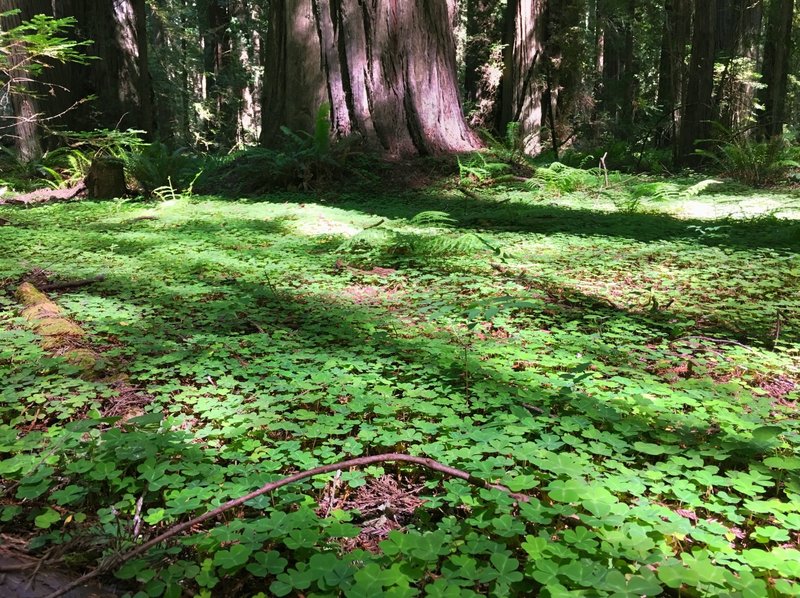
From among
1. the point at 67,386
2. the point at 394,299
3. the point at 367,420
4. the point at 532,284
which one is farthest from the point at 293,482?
the point at 532,284

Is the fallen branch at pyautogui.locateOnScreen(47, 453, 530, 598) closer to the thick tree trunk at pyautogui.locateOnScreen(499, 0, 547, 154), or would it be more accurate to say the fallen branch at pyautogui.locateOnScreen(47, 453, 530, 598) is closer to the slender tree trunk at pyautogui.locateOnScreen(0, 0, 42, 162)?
the thick tree trunk at pyautogui.locateOnScreen(499, 0, 547, 154)

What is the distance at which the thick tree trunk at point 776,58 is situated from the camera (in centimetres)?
1428

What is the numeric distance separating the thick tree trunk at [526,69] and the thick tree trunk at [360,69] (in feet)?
8.62

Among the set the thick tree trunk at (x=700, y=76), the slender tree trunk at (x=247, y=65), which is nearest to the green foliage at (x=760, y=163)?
the thick tree trunk at (x=700, y=76)

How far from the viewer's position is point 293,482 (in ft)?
5.21

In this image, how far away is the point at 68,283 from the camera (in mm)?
3572

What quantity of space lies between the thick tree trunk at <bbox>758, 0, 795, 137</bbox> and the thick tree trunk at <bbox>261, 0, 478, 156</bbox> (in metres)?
10.6

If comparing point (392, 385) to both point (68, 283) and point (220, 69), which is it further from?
point (220, 69)

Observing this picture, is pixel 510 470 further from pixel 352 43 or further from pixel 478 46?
pixel 478 46

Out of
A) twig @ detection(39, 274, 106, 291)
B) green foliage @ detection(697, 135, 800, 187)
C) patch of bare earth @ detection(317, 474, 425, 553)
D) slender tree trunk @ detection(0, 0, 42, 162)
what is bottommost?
patch of bare earth @ detection(317, 474, 425, 553)

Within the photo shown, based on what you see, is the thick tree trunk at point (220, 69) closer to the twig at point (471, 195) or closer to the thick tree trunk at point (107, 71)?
the thick tree trunk at point (107, 71)

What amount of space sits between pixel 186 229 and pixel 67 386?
150 inches

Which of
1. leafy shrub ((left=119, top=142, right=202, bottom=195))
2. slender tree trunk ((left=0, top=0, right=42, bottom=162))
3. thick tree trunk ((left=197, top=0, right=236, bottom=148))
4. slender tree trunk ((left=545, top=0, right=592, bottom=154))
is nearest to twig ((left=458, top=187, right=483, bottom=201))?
slender tree trunk ((left=545, top=0, right=592, bottom=154))

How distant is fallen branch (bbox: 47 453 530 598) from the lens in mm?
1250
